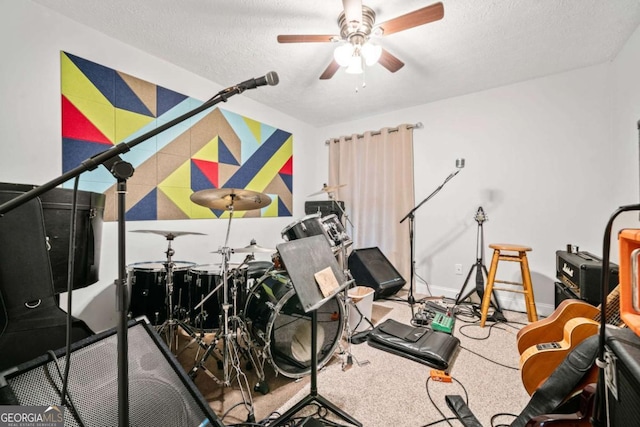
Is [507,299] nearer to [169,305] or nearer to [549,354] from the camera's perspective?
[549,354]

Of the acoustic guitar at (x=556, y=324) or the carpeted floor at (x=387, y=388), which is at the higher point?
the acoustic guitar at (x=556, y=324)

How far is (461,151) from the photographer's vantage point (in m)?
3.14

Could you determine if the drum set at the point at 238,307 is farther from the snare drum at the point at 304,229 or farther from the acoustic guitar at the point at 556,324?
the acoustic guitar at the point at 556,324

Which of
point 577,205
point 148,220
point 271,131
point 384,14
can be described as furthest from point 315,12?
point 577,205

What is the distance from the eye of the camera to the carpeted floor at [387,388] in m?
1.42

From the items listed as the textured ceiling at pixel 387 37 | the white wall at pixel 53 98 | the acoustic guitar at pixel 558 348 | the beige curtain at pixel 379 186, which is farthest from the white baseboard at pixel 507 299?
the white wall at pixel 53 98

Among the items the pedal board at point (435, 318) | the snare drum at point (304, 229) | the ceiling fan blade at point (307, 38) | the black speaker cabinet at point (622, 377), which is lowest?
the pedal board at point (435, 318)

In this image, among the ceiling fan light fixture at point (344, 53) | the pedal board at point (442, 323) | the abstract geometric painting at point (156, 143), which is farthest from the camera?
the pedal board at point (442, 323)

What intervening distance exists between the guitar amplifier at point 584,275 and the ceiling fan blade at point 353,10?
219 centimetres

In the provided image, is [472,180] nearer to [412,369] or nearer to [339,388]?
[412,369]

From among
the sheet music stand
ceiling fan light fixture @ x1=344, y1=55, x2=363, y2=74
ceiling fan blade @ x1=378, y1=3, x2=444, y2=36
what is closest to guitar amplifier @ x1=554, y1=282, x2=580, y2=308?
the sheet music stand

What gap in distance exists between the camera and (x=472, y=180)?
308cm

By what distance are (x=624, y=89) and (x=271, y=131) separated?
3.35 m

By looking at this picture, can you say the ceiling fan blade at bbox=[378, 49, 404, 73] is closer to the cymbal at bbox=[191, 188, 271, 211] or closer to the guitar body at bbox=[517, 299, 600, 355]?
the cymbal at bbox=[191, 188, 271, 211]
